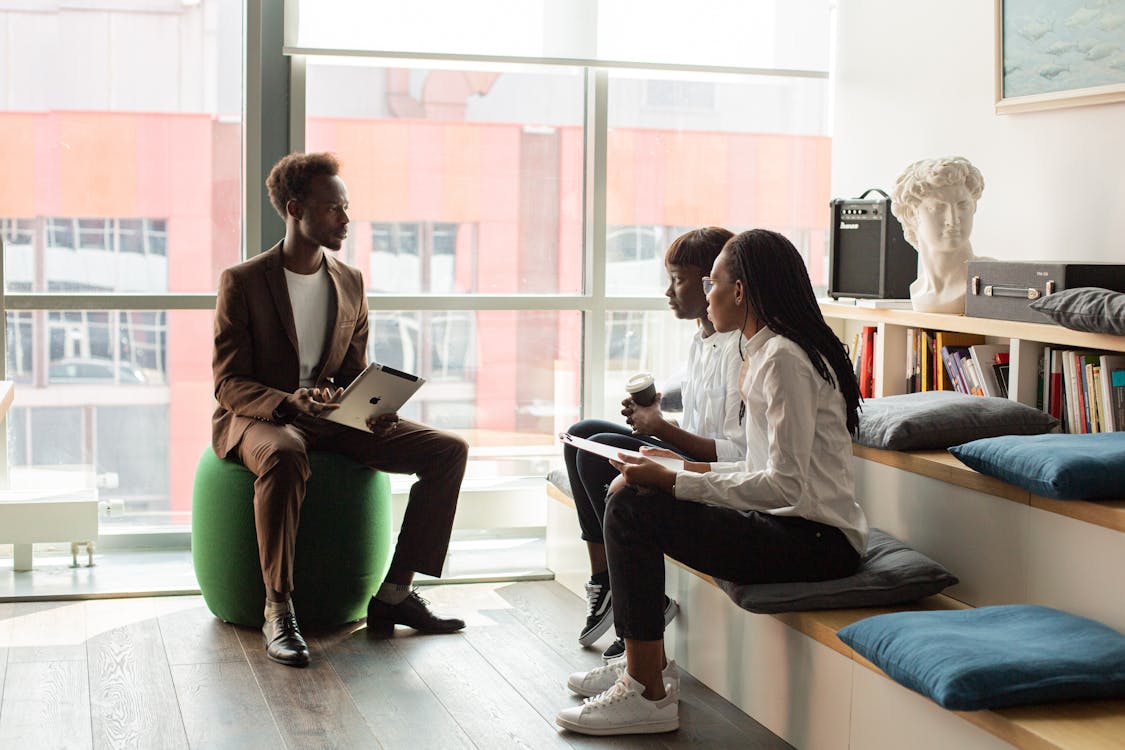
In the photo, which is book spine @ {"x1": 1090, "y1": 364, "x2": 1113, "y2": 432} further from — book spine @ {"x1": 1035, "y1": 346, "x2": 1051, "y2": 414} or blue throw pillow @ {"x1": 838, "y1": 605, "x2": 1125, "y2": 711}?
blue throw pillow @ {"x1": 838, "y1": 605, "x2": 1125, "y2": 711}

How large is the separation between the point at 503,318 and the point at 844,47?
Answer: 5.44 ft

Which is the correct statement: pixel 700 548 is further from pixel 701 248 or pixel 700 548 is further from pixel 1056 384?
pixel 1056 384

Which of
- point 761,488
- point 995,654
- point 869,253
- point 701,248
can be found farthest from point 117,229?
point 995,654

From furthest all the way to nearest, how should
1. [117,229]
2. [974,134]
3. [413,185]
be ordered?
[413,185]
[117,229]
[974,134]

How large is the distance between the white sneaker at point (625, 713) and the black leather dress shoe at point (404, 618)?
0.92 metres

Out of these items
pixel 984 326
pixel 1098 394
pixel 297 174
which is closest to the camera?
pixel 1098 394

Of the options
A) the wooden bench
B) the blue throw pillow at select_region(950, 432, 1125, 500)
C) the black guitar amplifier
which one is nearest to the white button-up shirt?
the wooden bench

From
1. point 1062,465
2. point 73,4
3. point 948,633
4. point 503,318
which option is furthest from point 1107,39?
point 73,4

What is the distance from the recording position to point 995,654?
89.1 inches

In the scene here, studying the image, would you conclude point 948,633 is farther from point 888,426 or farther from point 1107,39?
point 1107,39

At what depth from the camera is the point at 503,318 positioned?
195 inches

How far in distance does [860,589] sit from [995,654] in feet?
1.82

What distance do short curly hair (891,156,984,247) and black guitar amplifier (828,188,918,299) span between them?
265mm

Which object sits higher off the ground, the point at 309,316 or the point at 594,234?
the point at 594,234
